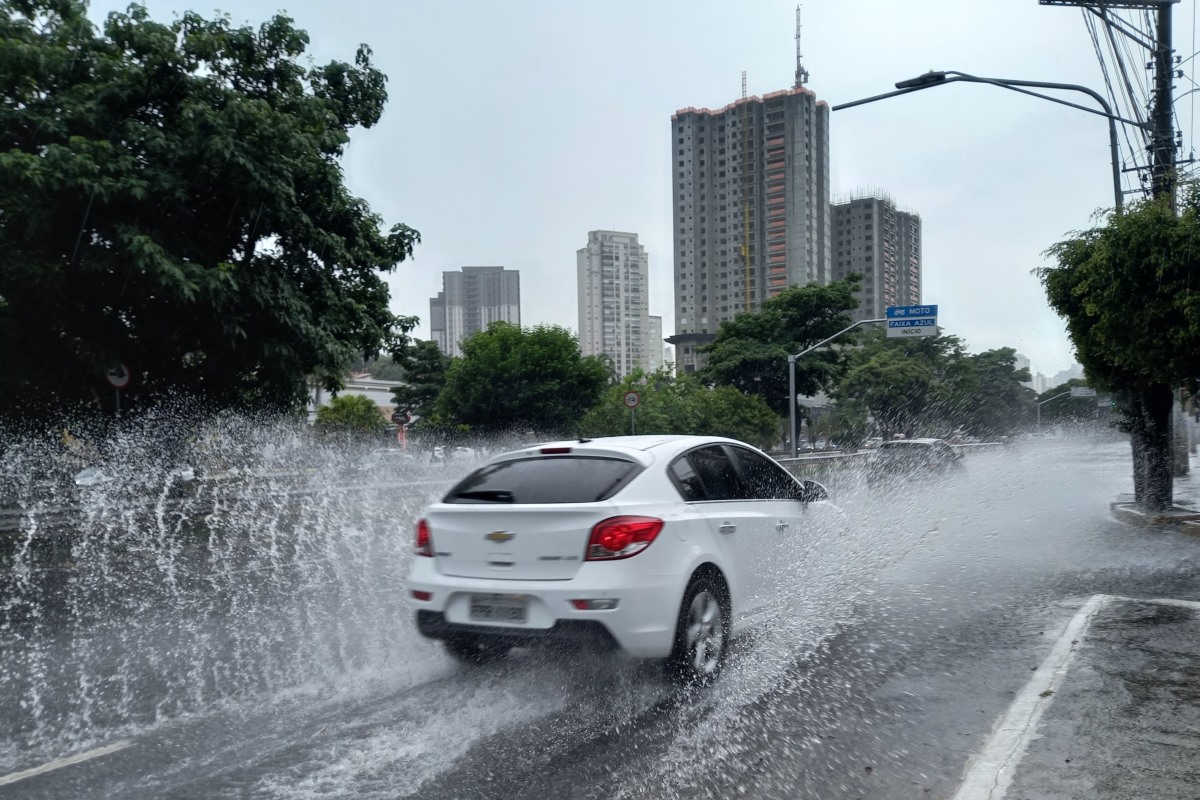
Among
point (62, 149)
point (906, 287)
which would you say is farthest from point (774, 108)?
point (62, 149)

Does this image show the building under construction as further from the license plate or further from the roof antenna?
the license plate

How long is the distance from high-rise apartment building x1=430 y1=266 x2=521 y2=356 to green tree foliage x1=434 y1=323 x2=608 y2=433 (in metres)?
88.4

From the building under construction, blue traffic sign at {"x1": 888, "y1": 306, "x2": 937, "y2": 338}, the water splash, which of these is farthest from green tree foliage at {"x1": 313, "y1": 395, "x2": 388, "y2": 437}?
the building under construction

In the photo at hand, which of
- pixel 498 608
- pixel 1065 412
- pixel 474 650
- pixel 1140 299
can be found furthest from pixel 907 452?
pixel 1065 412

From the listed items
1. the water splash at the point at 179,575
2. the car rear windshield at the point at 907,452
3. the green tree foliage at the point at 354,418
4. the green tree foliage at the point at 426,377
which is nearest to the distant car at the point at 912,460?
the car rear windshield at the point at 907,452

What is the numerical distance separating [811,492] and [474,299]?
127561 mm

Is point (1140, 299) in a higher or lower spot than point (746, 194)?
lower

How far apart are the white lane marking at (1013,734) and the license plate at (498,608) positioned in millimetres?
2278

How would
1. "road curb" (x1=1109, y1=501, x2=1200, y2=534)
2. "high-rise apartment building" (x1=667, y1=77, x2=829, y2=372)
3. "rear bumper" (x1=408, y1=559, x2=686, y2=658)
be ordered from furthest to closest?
1. "high-rise apartment building" (x1=667, y1=77, x2=829, y2=372)
2. "road curb" (x1=1109, y1=501, x2=1200, y2=534)
3. "rear bumper" (x1=408, y1=559, x2=686, y2=658)

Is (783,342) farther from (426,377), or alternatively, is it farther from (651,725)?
(651,725)

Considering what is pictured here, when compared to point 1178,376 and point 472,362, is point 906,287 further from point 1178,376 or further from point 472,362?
point 1178,376

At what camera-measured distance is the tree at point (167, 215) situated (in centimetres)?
1210

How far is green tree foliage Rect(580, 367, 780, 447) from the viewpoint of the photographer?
109 feet

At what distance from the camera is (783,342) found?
51156 millimetres
